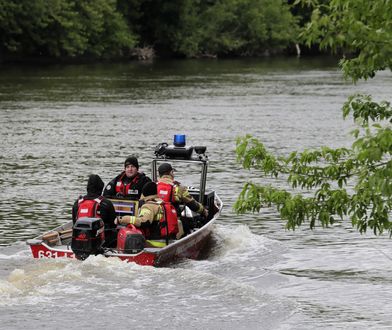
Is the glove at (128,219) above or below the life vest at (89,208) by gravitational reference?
below

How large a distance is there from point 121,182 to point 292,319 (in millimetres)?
4577

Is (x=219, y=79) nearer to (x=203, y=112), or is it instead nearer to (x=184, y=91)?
(x=184, y=91)

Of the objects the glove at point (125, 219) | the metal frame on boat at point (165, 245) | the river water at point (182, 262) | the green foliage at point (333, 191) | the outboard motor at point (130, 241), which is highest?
the green foliage at point (333, 191)

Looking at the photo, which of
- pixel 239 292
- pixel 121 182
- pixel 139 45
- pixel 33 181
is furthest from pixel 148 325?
pixel 139 45

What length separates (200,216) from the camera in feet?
59.0

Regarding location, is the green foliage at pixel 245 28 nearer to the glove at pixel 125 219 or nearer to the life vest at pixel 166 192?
the life vest at pixel 166 192

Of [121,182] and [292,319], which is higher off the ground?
[121,182]

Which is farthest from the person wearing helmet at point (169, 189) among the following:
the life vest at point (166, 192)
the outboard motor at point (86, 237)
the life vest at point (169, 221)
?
the outboard motor at point (86, 237)

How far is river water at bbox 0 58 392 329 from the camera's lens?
1337 cm

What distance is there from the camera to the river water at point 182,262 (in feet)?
43.9

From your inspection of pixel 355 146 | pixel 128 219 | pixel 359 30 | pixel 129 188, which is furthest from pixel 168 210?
pixel 359 30

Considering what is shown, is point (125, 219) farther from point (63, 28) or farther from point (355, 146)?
point (63, 28)

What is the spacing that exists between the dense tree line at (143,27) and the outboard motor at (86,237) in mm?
57449

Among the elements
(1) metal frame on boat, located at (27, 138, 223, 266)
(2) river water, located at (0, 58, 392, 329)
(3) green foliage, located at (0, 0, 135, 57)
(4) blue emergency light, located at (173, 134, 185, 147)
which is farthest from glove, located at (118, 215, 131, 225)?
(3) green foliage, located at (0, 0, 135, 57)
